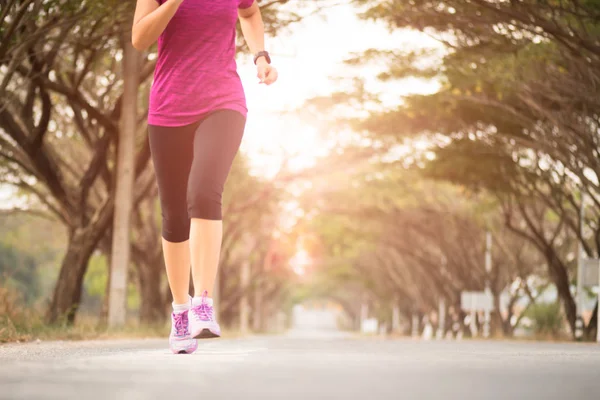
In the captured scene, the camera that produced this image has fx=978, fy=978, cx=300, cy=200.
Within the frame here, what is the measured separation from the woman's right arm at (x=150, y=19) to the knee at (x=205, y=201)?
95 cm

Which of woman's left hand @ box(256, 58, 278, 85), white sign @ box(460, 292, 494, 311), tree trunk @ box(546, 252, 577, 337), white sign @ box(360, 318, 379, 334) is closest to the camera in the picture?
woman's left hand @ box(256, 58, 278, 85)

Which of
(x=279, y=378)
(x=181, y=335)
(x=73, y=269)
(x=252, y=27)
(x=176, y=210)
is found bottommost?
(x=279, y=378)

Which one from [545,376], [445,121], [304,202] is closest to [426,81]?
[445,121]

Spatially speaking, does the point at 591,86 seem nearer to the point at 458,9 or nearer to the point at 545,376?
the point at 458,9

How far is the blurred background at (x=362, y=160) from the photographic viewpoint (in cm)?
1530

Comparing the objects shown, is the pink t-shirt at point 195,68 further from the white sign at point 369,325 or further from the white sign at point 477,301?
the white sign at point 369,325

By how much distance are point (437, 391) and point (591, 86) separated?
14747 millimetres

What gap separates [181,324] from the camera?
599 centimetres

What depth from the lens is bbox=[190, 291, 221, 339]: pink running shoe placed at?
555 centimetres

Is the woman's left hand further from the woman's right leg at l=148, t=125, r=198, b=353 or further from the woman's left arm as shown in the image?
the woman's right leg at l=148, t=125, r=198, b=353

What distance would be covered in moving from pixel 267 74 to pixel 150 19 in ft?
2.63

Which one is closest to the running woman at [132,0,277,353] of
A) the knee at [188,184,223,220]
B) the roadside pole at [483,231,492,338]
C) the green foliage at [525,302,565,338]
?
the knee at [188,184,223,220]

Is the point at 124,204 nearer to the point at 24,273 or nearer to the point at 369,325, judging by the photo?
the point at 24,273

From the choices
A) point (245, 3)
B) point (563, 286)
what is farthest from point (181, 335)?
point (563, 286)
